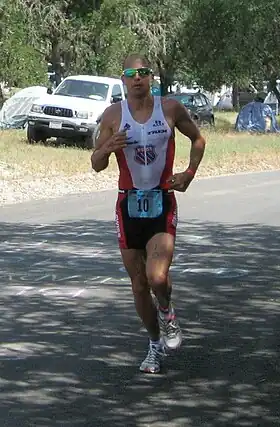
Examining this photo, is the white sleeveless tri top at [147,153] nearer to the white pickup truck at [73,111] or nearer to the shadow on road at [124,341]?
the shadow on road at [124,341]

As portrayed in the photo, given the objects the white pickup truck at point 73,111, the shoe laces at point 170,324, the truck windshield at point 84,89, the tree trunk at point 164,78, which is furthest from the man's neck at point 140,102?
the tree trunk at point 164,78

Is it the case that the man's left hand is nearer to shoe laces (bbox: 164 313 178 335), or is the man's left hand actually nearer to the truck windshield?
shoe laces (bbox: 164 313 178 335)

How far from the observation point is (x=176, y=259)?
34.6 ft

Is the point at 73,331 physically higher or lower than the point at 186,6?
lower

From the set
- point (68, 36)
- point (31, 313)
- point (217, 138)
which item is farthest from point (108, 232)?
point (68, 36)

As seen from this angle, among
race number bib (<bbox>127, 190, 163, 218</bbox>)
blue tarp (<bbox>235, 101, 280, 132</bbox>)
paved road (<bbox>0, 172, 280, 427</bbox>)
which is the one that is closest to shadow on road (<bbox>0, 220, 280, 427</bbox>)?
paved road (<bbox>0, 172, 280, 427</bbox>)

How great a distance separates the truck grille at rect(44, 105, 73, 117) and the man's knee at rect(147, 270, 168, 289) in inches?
707

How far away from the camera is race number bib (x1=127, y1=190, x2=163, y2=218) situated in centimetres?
593

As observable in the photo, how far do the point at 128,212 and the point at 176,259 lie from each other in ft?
15.1

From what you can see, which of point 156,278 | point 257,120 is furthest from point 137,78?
point 257,120

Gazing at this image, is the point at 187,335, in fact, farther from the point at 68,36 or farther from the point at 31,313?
the point at 68,36

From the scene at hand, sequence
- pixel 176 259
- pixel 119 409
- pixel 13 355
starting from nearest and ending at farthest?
A: pixel 119 409 → pixel 13 355 → pixel 176 259

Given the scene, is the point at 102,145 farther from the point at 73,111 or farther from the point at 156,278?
the point at 73,111

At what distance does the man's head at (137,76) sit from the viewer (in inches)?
233
